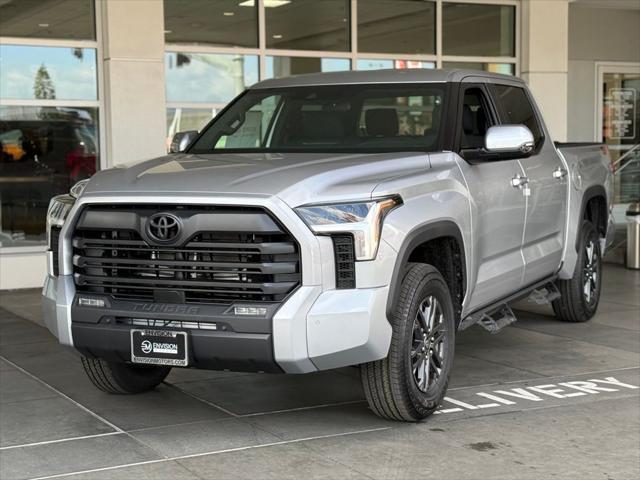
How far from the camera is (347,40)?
1367cm

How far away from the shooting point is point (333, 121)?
6504 mm

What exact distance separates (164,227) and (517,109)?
3.51 m

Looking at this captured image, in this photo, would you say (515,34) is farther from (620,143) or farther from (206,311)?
(206,311)

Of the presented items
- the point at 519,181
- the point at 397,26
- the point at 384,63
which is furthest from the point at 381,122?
the point at 397,26

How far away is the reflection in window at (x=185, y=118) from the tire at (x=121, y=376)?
6.40 meters

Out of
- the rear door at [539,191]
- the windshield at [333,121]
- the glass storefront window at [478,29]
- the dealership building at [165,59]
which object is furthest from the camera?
the glass storefront window at [478,29]

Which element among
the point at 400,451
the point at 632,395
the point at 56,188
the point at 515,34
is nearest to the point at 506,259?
the point at 632,395

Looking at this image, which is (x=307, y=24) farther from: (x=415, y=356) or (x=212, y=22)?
(x=415, y=356)

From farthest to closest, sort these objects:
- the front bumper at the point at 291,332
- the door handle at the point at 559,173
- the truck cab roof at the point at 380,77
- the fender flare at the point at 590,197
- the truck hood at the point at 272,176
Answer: the fender flare at the point at 590,197, the door handle at the point at 559,173, the truck cab roof at the point at 380,77, the truck hood at the point at 272,176, the front bumper at the point at 291,332

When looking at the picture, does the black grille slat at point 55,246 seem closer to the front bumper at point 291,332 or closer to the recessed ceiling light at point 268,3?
the front bumper at point 291,332

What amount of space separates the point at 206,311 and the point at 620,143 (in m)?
14.9

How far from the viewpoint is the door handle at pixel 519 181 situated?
6.70 m

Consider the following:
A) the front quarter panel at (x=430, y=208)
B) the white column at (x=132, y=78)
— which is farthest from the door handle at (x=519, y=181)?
the white column at (x=132, y=78)

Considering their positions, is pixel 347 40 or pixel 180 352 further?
pixel 347 40
